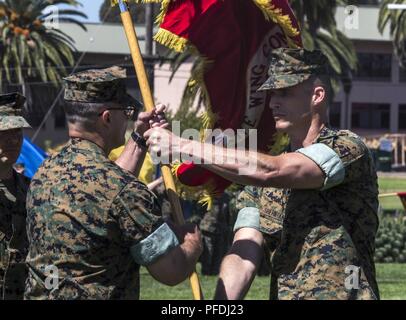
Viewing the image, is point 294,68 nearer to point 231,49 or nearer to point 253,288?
point 231,49

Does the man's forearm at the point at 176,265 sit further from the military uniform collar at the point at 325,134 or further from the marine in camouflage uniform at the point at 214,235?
the marine in camouflage uniform at the point at 214,235

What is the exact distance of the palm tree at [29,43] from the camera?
42094 mm

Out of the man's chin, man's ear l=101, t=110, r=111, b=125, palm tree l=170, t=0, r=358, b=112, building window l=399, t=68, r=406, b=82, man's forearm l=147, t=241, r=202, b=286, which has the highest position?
man's ear l=101, t=110, r=111, b=125

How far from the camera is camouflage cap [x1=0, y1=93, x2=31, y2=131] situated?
6191mm

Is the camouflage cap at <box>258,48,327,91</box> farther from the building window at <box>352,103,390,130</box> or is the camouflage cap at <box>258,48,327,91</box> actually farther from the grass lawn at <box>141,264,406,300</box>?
the building window at <box>352,103,390,130</box>

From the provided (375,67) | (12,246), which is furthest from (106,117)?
(375,67)

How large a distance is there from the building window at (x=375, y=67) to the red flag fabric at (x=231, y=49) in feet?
194

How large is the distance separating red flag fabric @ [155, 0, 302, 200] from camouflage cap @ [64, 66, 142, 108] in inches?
64.9

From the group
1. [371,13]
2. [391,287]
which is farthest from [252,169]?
[371,13]

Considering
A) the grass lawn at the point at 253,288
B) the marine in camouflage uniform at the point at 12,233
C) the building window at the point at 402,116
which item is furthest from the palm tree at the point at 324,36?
the building window at the point at 402,116

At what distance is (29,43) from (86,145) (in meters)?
38.6

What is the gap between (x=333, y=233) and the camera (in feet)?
15.4

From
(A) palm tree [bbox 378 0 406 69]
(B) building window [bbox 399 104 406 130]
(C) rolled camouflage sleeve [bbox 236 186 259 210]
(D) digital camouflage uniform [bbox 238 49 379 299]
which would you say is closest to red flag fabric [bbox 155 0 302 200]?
(C) rolled camouflage sleeve [bbox 236 186 259 210]
